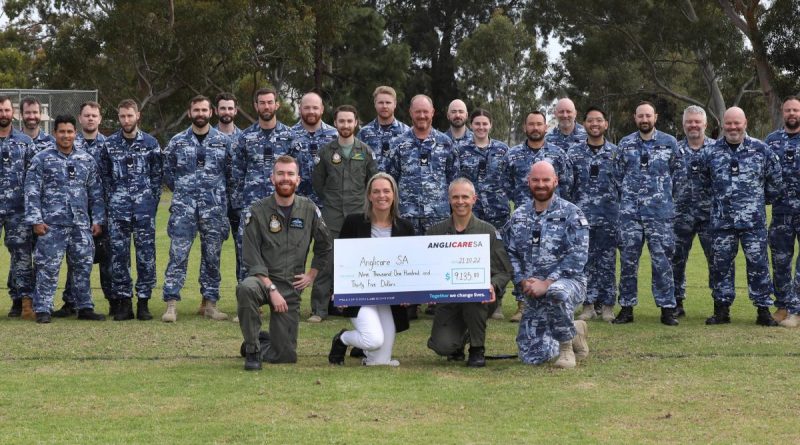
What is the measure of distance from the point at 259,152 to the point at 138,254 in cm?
160

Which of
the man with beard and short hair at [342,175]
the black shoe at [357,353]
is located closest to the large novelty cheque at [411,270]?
the black shoe at [357,353]

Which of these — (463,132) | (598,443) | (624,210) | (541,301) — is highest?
(463,132)

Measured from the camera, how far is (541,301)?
8422 millimetres

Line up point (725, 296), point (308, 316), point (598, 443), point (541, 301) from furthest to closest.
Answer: point (308, 316)
point (725, 296)
point (541, 301)
point (598, 443)

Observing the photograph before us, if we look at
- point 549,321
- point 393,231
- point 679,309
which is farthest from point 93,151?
point 679,309

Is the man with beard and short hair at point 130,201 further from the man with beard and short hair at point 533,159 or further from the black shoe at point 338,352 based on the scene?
→ the man with beard and short hair at point 533,159

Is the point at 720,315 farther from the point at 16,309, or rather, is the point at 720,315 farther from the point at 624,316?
the point at 16,309

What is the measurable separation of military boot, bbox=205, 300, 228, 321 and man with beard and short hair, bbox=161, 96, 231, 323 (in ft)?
1.24

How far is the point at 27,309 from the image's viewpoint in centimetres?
1116

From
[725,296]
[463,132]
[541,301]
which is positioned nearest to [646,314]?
[725,296]

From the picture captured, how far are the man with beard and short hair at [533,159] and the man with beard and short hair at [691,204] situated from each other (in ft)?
3.87

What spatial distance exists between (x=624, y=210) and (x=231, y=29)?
1058 inches

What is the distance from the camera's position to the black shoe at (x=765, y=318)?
10.4m

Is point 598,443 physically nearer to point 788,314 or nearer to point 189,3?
point 788,314
